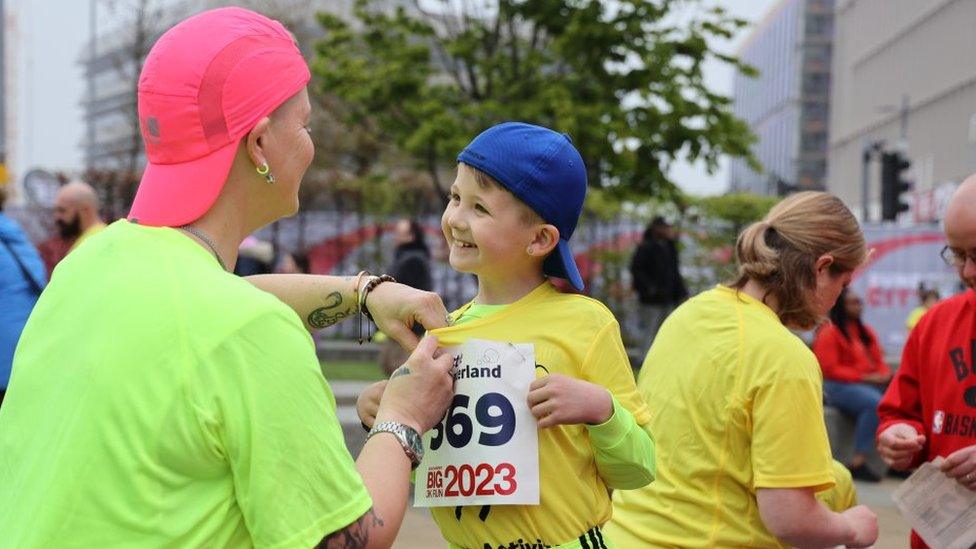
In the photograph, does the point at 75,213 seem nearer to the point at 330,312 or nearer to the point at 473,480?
the point at 330,312

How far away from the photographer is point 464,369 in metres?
2.33

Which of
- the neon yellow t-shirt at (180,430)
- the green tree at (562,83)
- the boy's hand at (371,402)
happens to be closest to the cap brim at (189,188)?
the neon yellow t-shirt at (180,430)

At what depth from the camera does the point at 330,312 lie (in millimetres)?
2418

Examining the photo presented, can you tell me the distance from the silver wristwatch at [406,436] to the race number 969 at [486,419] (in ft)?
1.14

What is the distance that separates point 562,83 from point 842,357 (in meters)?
6.87

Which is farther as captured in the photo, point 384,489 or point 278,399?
point 384,489

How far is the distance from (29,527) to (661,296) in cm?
1341

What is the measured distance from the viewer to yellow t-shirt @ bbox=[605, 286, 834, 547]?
2842 mm

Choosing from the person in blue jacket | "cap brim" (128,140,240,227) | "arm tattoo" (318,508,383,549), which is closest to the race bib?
"arm tattoo" (318,508,383,549)

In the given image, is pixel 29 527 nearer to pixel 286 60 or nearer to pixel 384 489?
pixel 384 489

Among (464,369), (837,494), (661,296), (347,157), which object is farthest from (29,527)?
(347,157)

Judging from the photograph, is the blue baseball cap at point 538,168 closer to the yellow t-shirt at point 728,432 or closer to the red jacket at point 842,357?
the yellow t-shirt at point 728,432

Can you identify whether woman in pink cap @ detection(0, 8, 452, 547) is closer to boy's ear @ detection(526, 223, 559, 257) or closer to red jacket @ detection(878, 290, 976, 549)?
boy's ear @ detection(526, 223, 559, 257)

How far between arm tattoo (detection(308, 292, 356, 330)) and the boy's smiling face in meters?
0.26
